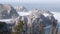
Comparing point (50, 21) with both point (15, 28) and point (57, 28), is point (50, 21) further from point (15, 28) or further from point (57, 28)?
point (15, 28)

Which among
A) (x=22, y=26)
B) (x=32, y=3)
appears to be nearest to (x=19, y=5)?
(x=32, y=3)

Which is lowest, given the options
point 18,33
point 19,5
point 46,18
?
point 18,33

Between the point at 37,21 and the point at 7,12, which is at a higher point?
the point at 7,12

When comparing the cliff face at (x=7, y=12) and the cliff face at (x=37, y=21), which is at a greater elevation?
the cliff face at (x=7, y=12)

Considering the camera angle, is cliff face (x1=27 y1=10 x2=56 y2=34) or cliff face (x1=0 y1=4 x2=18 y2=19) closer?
cliff face (x1=0 y1=4 x2=18 y2=19)

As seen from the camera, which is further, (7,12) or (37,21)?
(37,21)

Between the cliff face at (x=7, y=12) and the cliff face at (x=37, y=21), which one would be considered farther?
the cliff face at (x=37, y=21)

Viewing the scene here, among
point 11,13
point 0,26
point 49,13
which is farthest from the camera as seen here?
point 49,13

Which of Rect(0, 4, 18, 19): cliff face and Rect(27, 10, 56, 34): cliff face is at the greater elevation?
Rect(0, 4, 18, 19): cliff face
